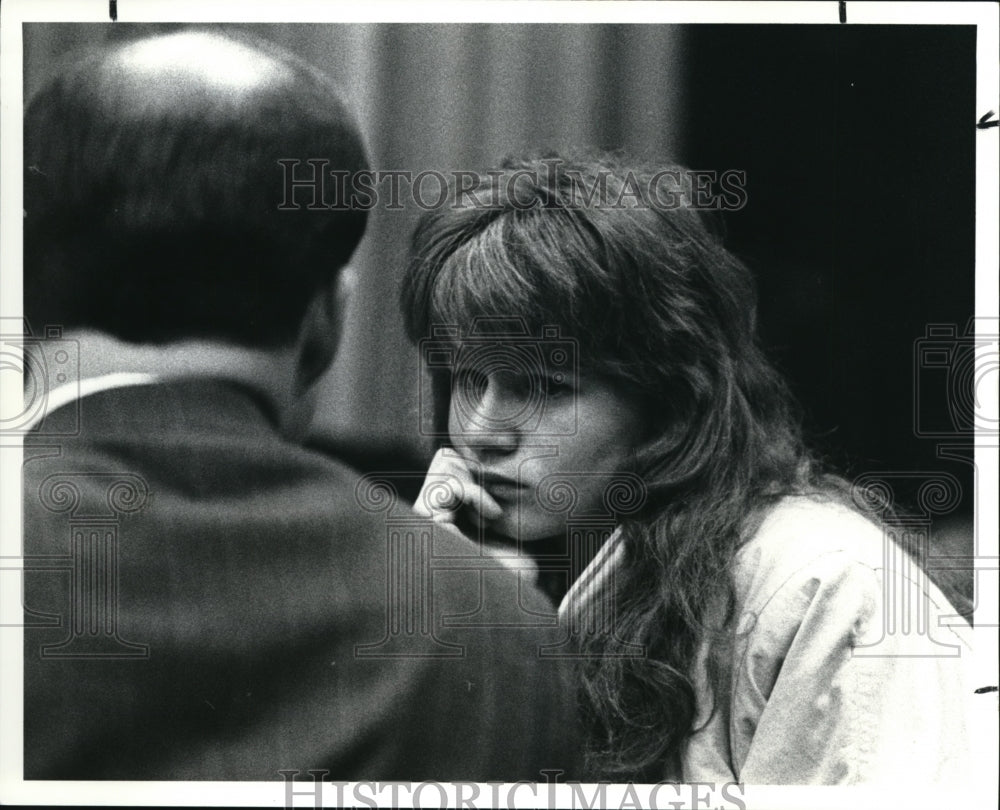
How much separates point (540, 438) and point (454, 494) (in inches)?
9.9

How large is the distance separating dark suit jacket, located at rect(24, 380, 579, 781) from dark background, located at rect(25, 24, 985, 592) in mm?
275

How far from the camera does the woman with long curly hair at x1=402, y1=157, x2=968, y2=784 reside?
7.95 ft

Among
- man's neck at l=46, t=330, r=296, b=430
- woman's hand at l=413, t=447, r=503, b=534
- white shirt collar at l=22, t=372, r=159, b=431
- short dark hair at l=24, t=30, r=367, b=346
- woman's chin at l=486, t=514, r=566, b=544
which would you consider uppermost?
short dark hair at l=24, t=30, r=367, b=346

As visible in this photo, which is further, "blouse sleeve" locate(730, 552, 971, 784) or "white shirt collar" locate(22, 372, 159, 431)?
"white shirt collar" locate(22, 372, 159, 431)

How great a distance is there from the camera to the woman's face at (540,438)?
246cm

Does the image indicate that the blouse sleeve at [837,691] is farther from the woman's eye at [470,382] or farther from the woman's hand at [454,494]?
the woman's eye at [470,382]

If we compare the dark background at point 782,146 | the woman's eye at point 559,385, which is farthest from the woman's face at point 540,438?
the dark background at point 782,146

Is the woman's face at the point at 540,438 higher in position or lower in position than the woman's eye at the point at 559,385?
lower

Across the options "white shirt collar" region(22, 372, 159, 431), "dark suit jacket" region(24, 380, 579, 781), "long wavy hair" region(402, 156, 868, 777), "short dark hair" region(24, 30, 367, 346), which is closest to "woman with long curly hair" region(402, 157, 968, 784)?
"long wavy hair" region(402, 156, 868, 777)

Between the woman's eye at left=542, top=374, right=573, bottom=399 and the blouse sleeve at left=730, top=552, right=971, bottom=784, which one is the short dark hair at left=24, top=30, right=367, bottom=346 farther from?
the blouse sleeve at left=730, top=552, right=971, bottom=784

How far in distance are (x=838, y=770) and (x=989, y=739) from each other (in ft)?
1.31

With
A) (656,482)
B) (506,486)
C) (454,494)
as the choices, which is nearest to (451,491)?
(454,494)

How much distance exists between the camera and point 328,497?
8.18 feet

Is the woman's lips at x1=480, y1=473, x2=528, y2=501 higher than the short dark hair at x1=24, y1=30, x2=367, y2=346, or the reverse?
the short dark hair at x1=24, y1=30, x2=367, y2=346
